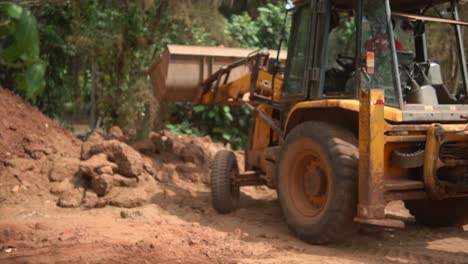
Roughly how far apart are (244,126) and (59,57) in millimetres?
4272

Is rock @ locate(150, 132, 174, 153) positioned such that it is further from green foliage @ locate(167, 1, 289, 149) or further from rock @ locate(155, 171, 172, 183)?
green foliage @ locate(167, 1, 289, 149)

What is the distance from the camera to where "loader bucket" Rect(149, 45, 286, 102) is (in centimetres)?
788

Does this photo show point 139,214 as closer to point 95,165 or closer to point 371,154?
point 95,165

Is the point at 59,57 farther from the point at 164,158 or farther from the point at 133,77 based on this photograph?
the point at 164,158

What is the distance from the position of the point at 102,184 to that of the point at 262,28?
736 cm

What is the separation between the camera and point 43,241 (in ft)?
17.6

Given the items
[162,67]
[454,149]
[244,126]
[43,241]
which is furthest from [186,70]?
[244,126]

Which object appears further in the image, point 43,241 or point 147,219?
point 147,219

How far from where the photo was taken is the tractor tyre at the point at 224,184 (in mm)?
7078

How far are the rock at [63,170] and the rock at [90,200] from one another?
20.9 inches

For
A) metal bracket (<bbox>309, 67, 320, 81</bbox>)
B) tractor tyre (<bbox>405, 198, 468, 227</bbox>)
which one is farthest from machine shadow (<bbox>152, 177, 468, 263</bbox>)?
metal bracket (<bbox>309, 67, 320, 81</bbox>)

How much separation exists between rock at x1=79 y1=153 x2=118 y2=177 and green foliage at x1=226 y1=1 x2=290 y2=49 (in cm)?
621

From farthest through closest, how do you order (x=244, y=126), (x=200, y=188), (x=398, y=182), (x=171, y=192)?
(x=244, y=126), (x=200, y=188), (x=171, y=192), (x=398, y=182)

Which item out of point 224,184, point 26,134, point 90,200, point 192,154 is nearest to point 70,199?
point 90,200
